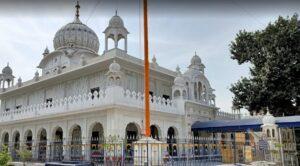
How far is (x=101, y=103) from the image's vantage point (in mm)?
A: 16078

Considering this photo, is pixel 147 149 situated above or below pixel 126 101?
below

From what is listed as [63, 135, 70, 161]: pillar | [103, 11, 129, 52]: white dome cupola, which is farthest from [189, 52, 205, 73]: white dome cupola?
[63, 135, 70, 161]: pillar

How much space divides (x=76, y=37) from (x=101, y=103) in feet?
37.0

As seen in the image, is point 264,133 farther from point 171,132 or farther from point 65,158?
point 65,158

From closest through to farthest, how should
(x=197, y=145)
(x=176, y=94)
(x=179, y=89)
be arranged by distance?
(x=197, y=145) → (x=179, y=89) → (x=176, y=94)

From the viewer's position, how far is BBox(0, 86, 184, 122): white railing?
15.8 metres

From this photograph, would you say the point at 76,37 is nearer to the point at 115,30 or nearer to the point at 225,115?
the point at 115,30

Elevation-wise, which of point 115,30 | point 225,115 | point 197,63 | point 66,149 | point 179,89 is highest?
point 115,30

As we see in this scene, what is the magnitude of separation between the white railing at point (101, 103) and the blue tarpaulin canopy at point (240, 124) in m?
1.94

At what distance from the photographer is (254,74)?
2138 centimetres

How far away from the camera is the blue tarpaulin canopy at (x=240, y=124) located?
55.4ft

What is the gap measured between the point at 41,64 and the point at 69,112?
10783 millimetres

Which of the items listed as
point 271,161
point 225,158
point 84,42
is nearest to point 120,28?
point 84,42

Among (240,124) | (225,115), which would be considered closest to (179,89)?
(240,124)
